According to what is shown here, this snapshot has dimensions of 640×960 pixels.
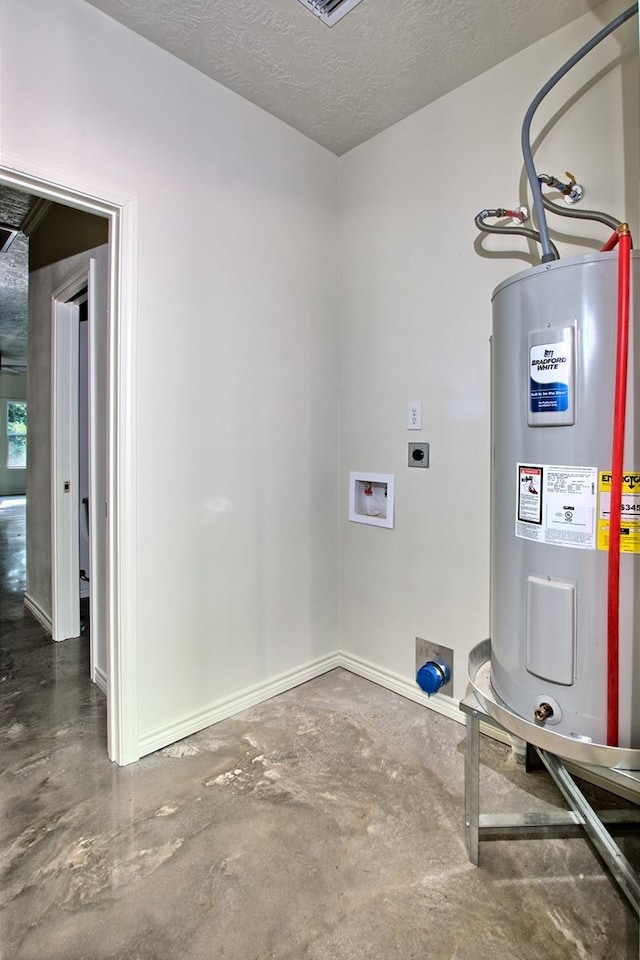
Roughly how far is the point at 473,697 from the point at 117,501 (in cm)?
143

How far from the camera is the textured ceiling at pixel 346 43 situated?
167 centimetres

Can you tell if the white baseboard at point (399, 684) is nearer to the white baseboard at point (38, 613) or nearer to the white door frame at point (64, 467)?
the white door frame at point (64, 467)

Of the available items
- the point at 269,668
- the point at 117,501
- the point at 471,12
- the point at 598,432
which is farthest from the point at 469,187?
the point at 269,668

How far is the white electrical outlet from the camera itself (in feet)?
7.42

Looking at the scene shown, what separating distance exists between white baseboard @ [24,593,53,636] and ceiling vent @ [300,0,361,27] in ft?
11.2

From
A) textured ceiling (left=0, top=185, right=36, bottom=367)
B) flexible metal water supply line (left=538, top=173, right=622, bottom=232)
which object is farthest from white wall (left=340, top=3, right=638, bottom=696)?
textured ceiling (left=0, top=185, right=36, bottom=367)

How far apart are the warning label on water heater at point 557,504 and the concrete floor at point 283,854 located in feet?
Result: 3.31

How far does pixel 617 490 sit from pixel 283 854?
55.8 inches

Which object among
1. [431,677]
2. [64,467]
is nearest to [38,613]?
[64,467]

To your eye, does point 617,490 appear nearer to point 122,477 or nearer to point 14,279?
point 122,477

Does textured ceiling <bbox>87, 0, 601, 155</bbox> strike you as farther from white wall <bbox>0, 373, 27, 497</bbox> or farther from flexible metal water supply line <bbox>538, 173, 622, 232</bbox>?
white wall <bbox>0, 373, 27, 497</bbox>

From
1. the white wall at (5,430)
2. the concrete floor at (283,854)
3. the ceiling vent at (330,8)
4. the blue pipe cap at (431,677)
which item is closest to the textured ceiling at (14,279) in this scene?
the white wall at (5,430)

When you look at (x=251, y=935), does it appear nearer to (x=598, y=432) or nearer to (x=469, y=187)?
(x=598, y=432)

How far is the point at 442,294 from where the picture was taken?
2.16 metres
